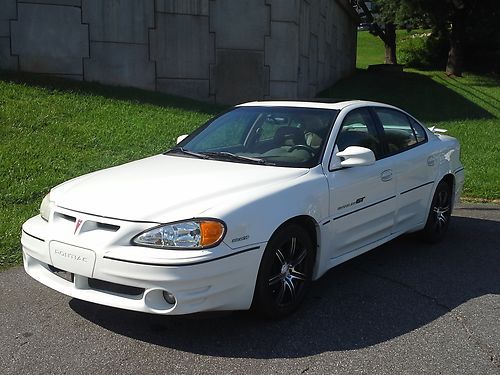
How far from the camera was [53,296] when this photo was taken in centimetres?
451

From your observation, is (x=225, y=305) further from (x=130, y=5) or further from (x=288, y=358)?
(x=130, y=5)

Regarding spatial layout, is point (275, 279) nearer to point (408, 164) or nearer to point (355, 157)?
point (355, 157)

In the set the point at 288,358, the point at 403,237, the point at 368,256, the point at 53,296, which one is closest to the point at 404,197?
the point at 368,256

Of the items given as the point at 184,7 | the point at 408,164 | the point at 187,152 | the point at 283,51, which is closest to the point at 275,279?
the point at 187,152

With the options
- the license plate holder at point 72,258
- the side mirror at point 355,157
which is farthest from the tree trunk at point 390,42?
the license plate holder at point 72,258

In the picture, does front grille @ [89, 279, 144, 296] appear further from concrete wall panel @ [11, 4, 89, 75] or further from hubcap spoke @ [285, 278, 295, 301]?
concrete wall panel @ [11, 4, 89, 75]

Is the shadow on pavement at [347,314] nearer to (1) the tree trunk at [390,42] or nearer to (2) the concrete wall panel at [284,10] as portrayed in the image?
(2) the concrete wall panel at [284,10]

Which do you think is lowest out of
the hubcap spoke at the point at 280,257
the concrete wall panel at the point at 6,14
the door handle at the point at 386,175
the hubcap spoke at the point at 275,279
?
the hubcap spoke at the point at 275,279

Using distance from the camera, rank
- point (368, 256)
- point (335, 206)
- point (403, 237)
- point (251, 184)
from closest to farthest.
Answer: point (251, 184) < point (335, 206) < point (368, 256) < point (403, 237)

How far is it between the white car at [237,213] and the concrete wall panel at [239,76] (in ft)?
27.0

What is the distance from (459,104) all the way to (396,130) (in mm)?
12484

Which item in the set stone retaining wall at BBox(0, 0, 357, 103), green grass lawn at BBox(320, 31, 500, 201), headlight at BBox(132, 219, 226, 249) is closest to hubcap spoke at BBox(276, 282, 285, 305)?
headlight at BBox(132, 219, 226, 249)

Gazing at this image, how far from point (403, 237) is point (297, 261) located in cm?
259

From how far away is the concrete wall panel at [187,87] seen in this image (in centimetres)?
1300
